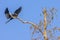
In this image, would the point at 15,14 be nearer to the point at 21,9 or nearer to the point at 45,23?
the point at 21,9

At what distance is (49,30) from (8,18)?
2269 mm

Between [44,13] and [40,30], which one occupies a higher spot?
[44,13]

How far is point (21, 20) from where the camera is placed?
12.4 meters

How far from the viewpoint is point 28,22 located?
41.8ft

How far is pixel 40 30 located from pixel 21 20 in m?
1.08

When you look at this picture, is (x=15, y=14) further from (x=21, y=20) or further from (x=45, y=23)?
(x=45, y=23)

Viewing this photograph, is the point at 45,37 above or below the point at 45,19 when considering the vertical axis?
below

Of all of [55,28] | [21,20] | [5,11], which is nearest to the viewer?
[5,11]

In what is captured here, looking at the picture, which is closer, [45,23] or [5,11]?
[5,11]

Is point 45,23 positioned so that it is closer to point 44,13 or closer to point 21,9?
point 44,13

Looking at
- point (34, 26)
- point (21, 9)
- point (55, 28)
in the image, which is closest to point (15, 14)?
point (21, 9)

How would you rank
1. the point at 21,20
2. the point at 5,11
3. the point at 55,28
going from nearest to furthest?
the point at 5,11 → the point at 21,20 → the point at 55,28

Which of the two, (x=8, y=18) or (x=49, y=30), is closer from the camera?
(x=8, y=18)

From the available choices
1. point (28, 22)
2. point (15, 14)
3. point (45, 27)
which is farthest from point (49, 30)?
point (15, 14)
